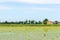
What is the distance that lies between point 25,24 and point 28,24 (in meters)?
0.84

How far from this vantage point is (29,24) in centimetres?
6238

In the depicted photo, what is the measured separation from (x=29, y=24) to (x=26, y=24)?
2.54 feet

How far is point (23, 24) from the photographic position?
63.5 m
